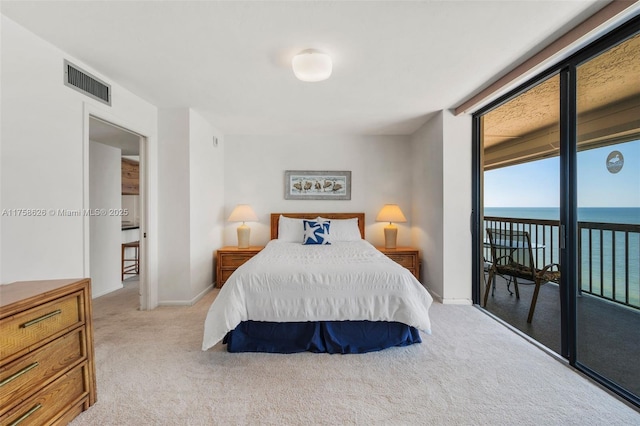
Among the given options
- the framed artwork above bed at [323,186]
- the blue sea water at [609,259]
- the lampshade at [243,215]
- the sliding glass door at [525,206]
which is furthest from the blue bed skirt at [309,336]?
the framed artwork above bed at [323,186]

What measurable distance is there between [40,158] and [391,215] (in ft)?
12.7

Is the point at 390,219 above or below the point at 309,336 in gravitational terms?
above

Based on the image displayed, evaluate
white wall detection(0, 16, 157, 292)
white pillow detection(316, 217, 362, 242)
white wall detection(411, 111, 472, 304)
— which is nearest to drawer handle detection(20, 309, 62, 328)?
white wall detection(0, 16, 157, 292)

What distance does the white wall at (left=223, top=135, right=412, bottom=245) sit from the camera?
4570mm

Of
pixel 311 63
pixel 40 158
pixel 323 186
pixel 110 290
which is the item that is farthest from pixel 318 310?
pixel 110 290

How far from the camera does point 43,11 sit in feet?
5.58

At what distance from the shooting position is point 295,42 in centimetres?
201

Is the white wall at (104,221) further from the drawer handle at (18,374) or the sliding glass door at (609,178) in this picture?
the sliding glass door at (609,178)

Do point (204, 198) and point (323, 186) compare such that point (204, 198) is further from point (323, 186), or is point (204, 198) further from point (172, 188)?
point (323, 186)

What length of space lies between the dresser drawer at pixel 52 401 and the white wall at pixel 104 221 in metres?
2.74

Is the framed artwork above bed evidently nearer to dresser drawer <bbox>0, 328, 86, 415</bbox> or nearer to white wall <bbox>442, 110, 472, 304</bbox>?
white wall <bbox>442, 110, 472, 304</bbox>

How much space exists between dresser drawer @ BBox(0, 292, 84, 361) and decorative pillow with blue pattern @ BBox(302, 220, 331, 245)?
8.41 feet

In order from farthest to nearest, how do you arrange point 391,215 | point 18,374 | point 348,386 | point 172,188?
point 391,215, point 172,188, point 348,386, point 18,374

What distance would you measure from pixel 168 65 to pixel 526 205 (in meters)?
4.76
